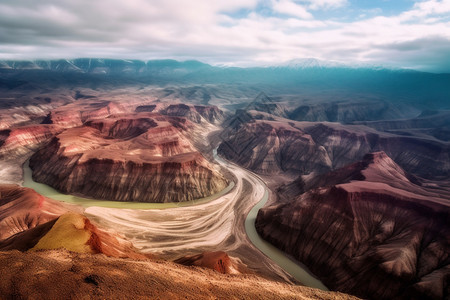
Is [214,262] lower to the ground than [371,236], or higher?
higher

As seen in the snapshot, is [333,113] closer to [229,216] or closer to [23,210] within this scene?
[229,216]

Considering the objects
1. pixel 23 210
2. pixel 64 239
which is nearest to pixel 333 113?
pixel 23 210

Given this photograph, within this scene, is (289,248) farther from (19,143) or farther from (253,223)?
(19,143)

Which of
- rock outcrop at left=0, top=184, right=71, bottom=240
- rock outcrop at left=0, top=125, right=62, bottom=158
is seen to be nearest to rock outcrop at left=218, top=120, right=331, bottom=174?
rock outcrop at left=0, top=184, right=71, bottom=240

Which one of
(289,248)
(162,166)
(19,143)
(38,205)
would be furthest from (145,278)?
(19,143)

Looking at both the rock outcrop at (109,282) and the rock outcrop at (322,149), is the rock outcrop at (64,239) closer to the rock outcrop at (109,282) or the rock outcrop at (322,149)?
the rock outcrop at (109,282)

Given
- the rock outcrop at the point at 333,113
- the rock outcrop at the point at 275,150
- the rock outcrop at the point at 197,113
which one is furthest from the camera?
the rock outcrop at the point at 333,113

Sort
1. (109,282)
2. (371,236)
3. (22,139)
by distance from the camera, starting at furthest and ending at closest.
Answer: (22,139)
(371,236)
(109,282)

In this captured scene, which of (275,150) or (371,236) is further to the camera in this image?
(275,150)

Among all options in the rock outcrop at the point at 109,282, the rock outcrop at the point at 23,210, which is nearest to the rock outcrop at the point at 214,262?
the rock outcrop at the point at 109,282
